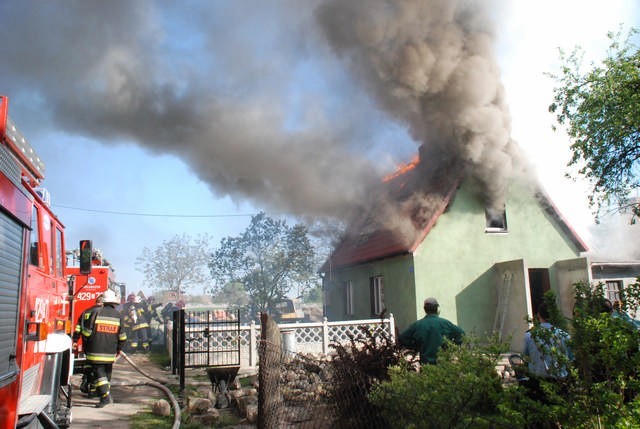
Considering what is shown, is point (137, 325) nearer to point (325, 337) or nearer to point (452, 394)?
point (325, 337)

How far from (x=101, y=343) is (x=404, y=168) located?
38.6 ft

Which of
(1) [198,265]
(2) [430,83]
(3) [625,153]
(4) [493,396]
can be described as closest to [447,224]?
(2) [430,83]

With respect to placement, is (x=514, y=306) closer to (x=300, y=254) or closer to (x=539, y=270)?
(x=539, y=270)

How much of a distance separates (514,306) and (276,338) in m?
9.36

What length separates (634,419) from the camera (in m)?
2.54

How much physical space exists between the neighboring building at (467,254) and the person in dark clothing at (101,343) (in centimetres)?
823

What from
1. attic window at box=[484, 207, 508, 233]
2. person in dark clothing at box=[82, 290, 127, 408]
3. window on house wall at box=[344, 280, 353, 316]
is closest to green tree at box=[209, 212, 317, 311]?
window on house wall at box=[344, 280, 353, 316]

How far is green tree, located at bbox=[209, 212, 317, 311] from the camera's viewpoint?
1900 cm

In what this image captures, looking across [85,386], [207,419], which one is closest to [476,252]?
[207,419]

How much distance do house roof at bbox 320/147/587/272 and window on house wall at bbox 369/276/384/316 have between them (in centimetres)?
78

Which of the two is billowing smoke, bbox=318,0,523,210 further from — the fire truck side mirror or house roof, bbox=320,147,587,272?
the fire truck side mirror

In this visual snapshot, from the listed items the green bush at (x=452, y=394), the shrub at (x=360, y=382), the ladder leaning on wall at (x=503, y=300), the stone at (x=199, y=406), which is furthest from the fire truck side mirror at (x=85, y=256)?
the ladder leaning on wall at (x=503, y=300)

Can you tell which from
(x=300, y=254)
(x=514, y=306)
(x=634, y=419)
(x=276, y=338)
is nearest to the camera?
(x=634, y=419)

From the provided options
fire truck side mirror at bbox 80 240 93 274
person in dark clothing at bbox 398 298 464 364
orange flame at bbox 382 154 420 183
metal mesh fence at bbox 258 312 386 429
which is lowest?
metal mesh fence at bbox 258 312 386 429
